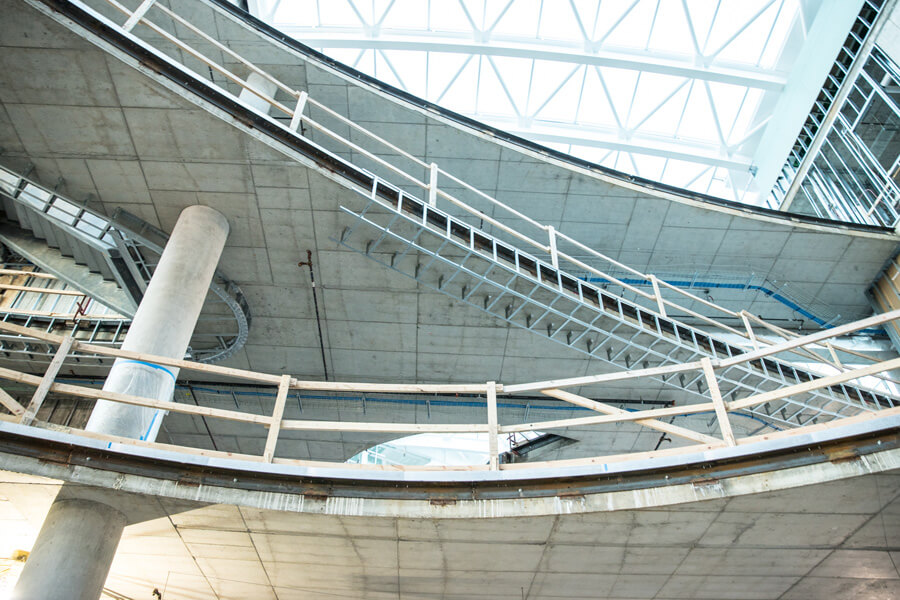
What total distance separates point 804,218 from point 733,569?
13884mm

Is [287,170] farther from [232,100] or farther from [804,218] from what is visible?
[804,218]

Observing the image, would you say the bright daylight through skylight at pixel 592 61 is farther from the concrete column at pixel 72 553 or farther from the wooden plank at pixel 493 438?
the concrete column at pixel 72 553

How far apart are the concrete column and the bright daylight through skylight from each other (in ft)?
66.9

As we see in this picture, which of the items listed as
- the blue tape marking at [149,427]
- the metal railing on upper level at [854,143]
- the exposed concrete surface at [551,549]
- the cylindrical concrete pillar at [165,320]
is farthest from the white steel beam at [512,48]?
the exposed concrete surface at [551,549]

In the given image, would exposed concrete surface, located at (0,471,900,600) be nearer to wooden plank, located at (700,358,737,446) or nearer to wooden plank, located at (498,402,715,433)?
wooden plank, located at (700,358,737,446)

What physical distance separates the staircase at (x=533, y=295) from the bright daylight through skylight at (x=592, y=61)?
46.7ft

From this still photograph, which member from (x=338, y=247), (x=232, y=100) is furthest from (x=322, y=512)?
(x=232, y=100)

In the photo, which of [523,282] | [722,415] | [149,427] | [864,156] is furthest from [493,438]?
[864,156]

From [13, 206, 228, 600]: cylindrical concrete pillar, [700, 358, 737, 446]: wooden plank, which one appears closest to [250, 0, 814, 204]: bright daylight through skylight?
[13, 206, 228, 600]: cylindrical concrete pillar

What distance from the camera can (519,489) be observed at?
286 inches

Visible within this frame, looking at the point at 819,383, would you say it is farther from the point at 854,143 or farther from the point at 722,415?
the point at 854,143

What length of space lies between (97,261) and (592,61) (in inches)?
735

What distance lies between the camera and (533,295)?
1257cm

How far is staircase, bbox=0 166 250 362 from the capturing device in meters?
12.6
